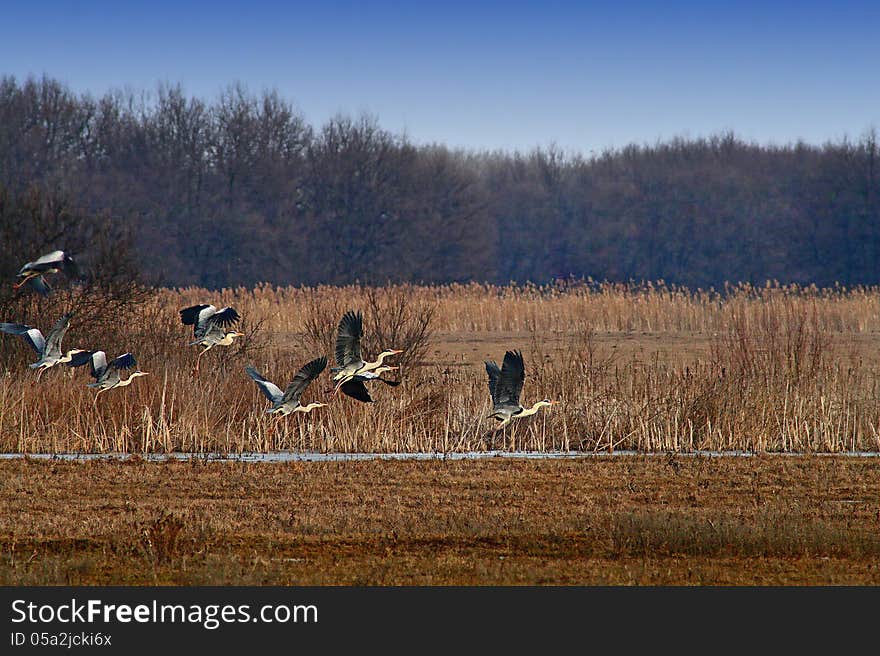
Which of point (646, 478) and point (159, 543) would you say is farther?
point (646, 478)

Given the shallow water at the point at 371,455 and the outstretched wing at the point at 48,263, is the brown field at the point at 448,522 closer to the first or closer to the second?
the shallow water at the point at 371,455

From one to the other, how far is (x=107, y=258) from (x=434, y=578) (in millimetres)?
13428

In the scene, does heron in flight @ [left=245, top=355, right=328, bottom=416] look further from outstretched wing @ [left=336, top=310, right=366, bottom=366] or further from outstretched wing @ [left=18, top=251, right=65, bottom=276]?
outstretched wing @ [left=18, top=251, right=65, bottom=276]

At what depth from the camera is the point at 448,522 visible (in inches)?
464

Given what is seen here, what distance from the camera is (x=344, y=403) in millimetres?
17469

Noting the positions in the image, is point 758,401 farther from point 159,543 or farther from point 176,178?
point 176,178

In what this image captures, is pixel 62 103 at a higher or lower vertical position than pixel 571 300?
higher

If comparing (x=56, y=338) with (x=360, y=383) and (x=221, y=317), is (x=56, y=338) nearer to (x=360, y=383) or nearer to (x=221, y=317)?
(x=221, y=317)

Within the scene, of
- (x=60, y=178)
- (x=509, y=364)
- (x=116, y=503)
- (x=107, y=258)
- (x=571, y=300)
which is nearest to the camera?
(x=116, y=503)

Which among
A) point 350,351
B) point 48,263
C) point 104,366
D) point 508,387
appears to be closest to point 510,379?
point 508,387

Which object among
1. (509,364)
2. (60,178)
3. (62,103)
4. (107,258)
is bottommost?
(509,364)

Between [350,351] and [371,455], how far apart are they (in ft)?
10.3

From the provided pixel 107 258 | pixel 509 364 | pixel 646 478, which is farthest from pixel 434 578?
pixel 107 258

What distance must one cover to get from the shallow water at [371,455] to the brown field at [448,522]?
388 millimetres
